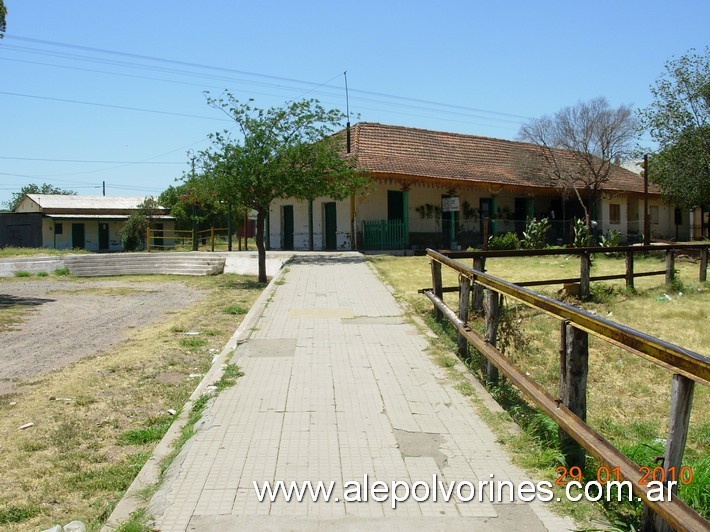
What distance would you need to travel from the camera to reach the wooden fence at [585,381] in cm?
313

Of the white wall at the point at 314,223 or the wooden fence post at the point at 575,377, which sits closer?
the wooden fence post at the point at 575,377

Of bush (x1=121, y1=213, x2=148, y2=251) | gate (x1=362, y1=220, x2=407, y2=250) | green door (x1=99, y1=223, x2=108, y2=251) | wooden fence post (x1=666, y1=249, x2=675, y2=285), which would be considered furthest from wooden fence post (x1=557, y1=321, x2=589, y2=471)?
green door (x1=99, y1=223, x2=108, y2=251)

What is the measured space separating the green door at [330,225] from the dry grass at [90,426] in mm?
15834

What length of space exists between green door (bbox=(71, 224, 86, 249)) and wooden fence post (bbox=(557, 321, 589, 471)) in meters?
45.6

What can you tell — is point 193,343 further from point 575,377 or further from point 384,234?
point 384,234

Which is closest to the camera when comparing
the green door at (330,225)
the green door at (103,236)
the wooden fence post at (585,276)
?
the wooden fence post at (585,276)

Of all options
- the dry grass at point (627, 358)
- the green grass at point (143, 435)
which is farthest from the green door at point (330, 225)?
the green grass at point (143, 435)

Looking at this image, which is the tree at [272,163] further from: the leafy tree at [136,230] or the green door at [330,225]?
the leafy tree at [136,230]

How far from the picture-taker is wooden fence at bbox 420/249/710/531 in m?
3.13

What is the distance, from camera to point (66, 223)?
4531cm

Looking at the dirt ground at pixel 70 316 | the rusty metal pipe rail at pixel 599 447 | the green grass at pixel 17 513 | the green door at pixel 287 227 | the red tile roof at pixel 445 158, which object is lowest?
the green grass at pixel 17 513

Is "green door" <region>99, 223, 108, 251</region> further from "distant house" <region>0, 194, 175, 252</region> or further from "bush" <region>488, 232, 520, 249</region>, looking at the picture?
"bush" <region>488, 232, 520, 249</region>

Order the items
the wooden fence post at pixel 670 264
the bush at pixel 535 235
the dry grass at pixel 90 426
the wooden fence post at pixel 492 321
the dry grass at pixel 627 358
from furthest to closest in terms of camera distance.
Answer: the bush at pixel 535 235, the wooden fence post at pixel 670 264, the wooden fence post at pixel 492 321, the dry grass at pixel 627 358, the dry grass at pixel 90 426

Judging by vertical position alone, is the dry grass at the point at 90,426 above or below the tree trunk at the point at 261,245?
below
